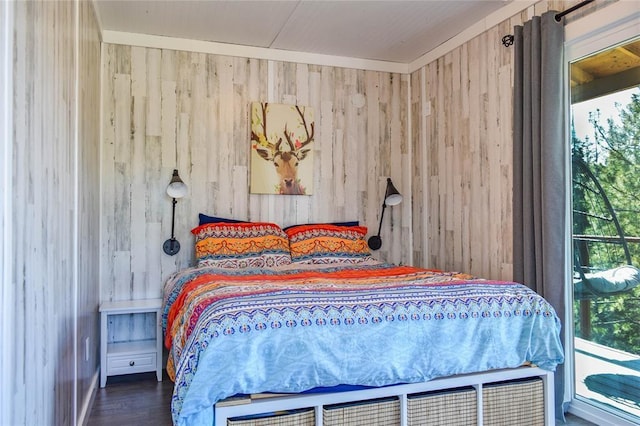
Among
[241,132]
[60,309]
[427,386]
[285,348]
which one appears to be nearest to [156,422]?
[60,309]

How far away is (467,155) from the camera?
12.0ft

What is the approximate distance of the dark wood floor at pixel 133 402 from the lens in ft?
8.71

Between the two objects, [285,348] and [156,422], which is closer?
[285,348]

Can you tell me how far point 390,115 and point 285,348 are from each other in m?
3.07

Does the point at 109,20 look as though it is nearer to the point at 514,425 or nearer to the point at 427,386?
the point at 427,386

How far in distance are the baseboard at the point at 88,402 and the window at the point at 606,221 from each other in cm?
272

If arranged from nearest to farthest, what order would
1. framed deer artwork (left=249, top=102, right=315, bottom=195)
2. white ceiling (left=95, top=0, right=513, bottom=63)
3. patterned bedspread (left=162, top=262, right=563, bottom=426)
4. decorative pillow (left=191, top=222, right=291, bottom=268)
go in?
patterned bedspread (left=162, top=262, right=563, bottom=426), white ceiling (left=95, top=0, right=513, bottom=63), decorative pillow (left=191, top=222, right=291, bottom=268), framed deer artwork (left=249, top=102, right=315, bottom=195)

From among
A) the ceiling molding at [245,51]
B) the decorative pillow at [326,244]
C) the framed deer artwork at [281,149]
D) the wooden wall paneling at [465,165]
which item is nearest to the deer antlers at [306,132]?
the framed deer artwork at [281,149]

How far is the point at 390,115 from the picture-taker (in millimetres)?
4445

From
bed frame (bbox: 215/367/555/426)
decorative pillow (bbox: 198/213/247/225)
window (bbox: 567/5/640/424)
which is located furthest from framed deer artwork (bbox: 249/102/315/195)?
bed frame (bbox: 215/367/555/426)

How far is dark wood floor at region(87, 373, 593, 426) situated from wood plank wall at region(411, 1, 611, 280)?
129cm

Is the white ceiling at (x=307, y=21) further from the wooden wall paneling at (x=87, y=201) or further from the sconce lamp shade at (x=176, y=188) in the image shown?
the sconce lamp shade at (x=176, y=188)

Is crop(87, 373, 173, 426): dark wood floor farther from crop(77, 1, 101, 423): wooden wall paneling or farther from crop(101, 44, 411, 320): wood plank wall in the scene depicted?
crop(101, 44, 411, 320): wood plank wall

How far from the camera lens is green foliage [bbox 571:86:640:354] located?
8.08 ft
